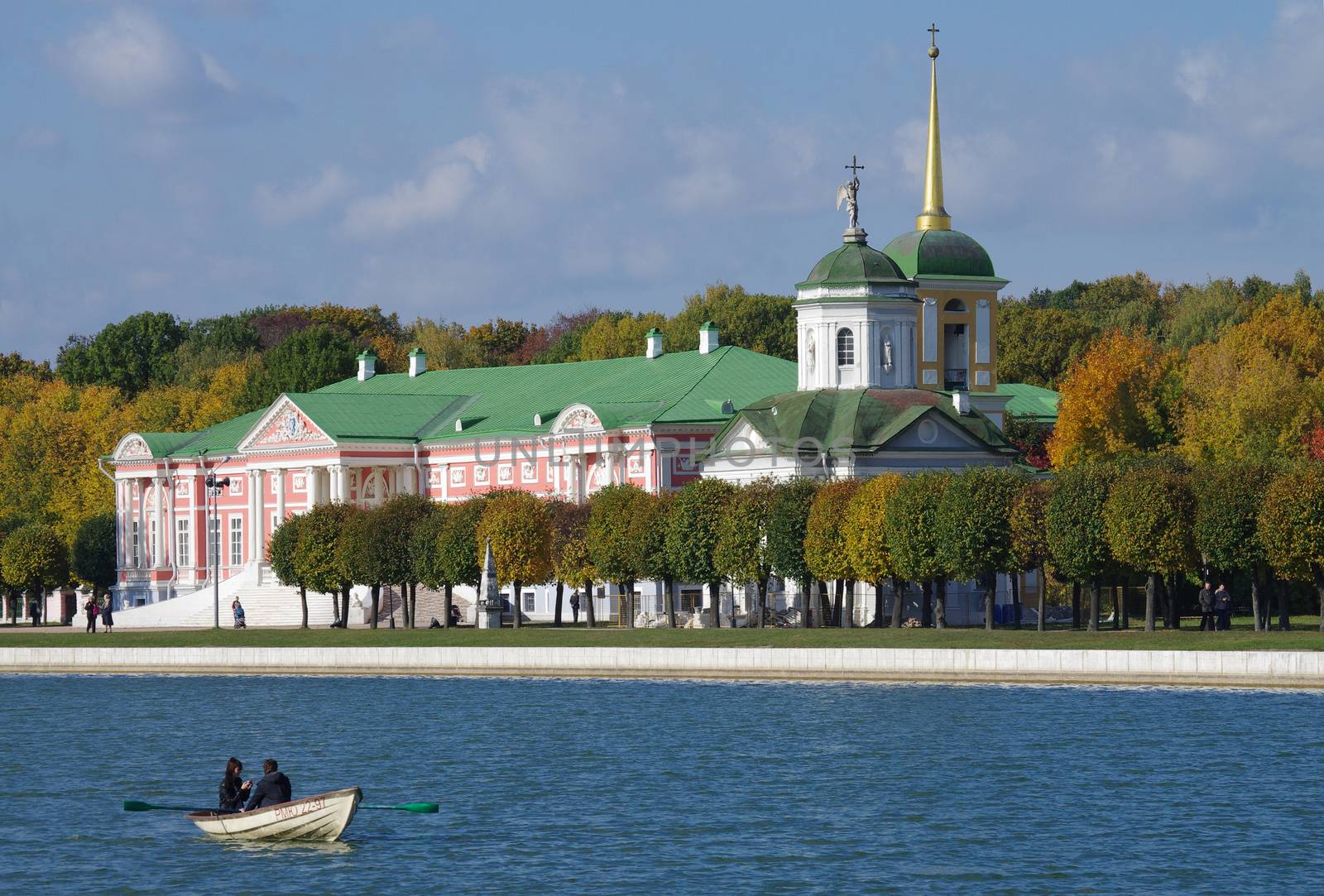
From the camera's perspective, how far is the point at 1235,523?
227 ft

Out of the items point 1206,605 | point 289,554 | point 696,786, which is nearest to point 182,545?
point 289,554

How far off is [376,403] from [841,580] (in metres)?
40.6

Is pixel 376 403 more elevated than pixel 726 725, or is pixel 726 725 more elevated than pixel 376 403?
pixel 376 403

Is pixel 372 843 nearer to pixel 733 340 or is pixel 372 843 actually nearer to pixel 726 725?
pixel 726 725

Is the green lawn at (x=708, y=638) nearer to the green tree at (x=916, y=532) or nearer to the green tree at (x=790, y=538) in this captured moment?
the green tree at (x=916, y=532)

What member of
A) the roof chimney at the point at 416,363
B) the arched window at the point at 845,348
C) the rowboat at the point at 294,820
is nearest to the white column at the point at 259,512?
the roof chimney at the point at 416,363

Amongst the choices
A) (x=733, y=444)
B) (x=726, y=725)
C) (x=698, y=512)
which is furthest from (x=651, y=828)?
(x=733, y=444)

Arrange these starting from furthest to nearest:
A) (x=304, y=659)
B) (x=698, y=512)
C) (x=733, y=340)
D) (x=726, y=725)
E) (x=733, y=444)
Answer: (x=733, y=340) < (x=733, y=444) < (x=698, y=512) < (x=304, y=659) < (x=726, y=725)

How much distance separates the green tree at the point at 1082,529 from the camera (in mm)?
71250

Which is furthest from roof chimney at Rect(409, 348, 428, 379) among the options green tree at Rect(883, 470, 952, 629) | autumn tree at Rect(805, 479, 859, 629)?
green tree at Rect(883, 470, 952, 629)

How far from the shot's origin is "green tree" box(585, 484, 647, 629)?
8219 cm

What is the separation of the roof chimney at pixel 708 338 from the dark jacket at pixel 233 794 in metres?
68.2

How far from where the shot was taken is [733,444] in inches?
3561

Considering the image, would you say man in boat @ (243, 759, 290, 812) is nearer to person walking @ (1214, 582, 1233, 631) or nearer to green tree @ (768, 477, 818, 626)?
person walking @ (1214, 582, 1233, 631)
